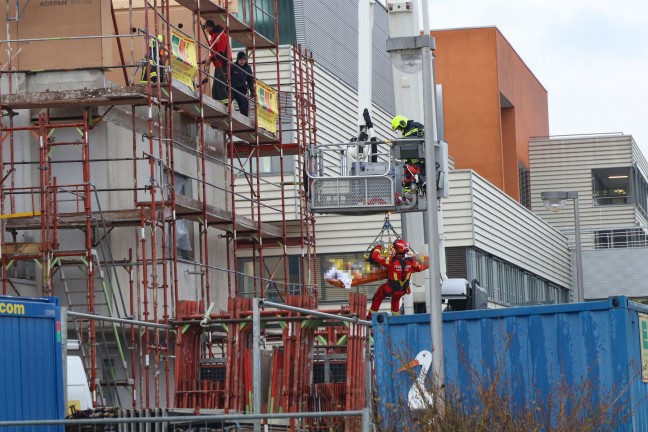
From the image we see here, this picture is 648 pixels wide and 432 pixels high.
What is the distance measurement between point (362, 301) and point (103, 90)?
19.3 ft

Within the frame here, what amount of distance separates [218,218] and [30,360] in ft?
35.8

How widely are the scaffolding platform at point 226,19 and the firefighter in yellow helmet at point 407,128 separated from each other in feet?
18.5

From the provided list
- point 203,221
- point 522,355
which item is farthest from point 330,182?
point 522,355

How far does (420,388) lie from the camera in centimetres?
1427

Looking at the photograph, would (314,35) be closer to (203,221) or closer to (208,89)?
(208,89)

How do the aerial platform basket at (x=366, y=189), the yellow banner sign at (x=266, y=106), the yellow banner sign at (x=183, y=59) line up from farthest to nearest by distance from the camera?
1. the yellow banner sign at (x=266, y=106)
2. the yellow banner sign at (x=183, y=59)
3. the aerial platform basket at (x=366, y=189)

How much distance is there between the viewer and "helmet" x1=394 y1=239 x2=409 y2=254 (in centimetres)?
2336

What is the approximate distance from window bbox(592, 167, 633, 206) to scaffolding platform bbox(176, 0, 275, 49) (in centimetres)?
4040

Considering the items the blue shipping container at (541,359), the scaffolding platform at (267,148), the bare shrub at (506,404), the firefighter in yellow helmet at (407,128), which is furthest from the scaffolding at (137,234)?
the bare shrub at (506,404)

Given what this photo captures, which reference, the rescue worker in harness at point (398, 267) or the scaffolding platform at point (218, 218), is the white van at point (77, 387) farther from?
the rescue worker in harness at point (398, 267)

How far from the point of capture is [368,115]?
2380 centimetres

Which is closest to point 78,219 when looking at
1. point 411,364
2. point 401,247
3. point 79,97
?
point 79,97

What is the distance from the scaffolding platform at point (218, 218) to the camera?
977 inches

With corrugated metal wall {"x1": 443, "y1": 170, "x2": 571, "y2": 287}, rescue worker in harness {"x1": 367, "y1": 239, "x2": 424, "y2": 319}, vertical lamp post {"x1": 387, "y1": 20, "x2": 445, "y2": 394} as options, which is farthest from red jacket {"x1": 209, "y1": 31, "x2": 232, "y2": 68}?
corrugated metal wall {"x1": 443, "y1": 170, "x2": 571, "y2": 287}
